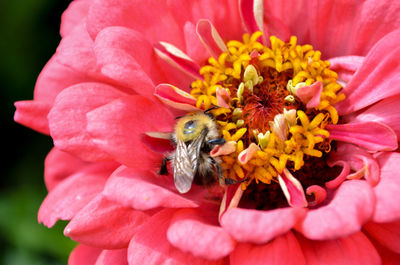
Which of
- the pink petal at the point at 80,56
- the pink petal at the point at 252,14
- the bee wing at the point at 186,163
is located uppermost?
the pink petal at the point at 252,14

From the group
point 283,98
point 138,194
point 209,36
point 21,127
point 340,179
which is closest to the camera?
point 138,194

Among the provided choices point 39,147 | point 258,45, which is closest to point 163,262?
point 258,45

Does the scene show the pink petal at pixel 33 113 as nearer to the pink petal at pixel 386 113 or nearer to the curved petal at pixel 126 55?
the curved petal at pixel 126 55

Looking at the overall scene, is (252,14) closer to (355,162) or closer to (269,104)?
(269,104)

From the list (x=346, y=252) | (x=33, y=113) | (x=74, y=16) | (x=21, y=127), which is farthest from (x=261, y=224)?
(x=21, y=127)

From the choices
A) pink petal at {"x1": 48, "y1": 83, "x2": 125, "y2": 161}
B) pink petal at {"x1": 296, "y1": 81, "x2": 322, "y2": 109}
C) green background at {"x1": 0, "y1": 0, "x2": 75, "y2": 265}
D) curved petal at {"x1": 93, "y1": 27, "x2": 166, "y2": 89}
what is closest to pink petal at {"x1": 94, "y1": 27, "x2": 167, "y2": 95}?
curved petal at {"x1": 93, "y1": 27, "x2": 166, "y2": 89}

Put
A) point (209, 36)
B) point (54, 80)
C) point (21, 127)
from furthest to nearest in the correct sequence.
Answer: point (21, 127) < point (54, 80) < point (209, 36)

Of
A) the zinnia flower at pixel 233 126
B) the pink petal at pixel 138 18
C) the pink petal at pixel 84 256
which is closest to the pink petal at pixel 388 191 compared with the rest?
the zinnia flower at pixel 233 126
